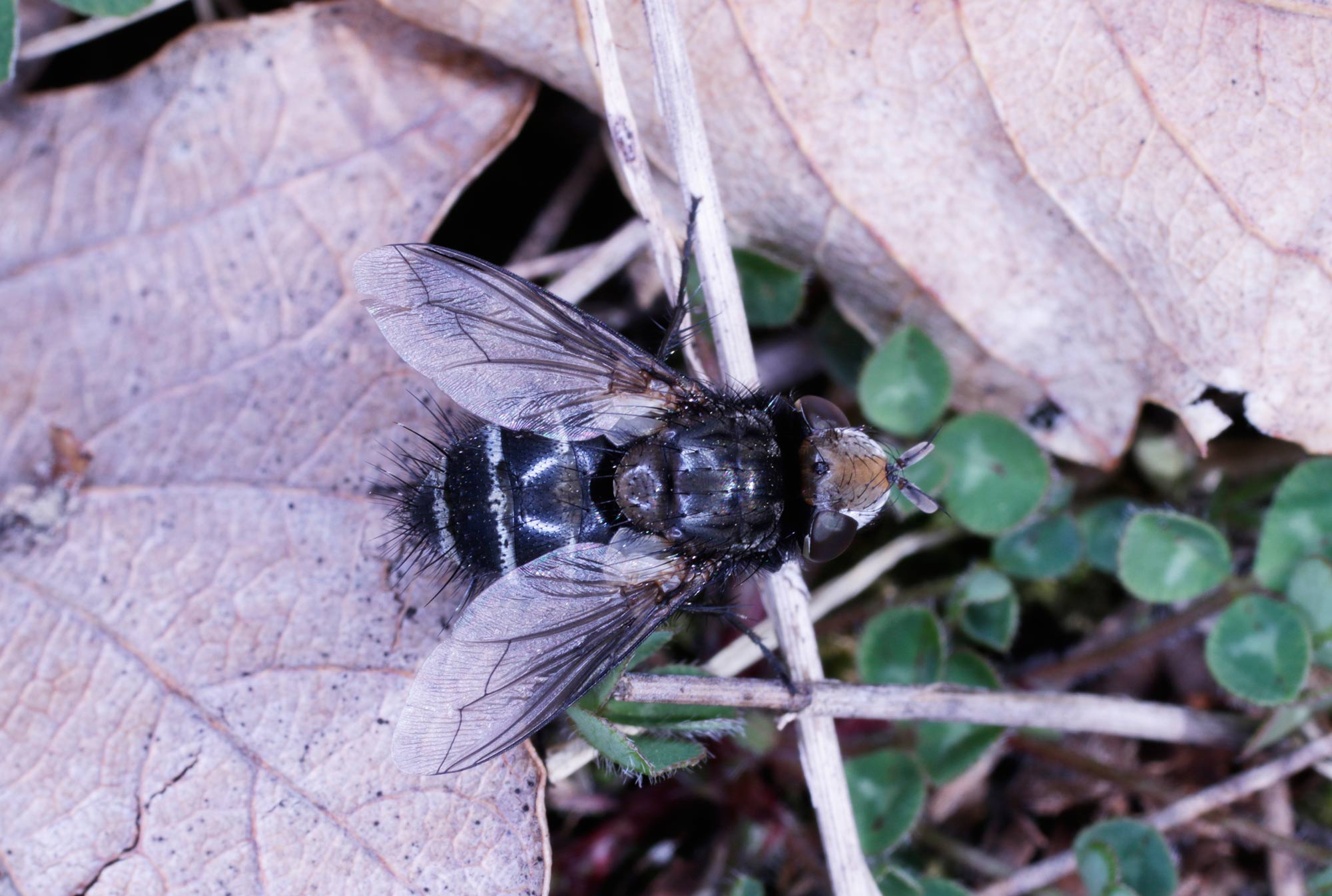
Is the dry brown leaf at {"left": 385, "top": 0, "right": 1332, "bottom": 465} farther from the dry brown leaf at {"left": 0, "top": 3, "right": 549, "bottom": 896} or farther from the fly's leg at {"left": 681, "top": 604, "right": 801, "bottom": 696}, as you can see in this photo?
the fly's leg at {"left": 681, "top": 604, "right": 801, "bottom": 696}

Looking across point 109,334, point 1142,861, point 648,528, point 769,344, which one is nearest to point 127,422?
point 109,334

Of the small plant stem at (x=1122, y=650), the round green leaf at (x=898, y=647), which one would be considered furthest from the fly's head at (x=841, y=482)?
the small plant stem at (x=1122, y=650)

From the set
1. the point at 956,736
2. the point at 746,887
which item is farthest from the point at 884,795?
the point at 746,887

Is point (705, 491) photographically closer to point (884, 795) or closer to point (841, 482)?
point (841, 482)

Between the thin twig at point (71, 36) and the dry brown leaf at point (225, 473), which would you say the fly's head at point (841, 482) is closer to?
the dry brown leaf at point (225, 473)

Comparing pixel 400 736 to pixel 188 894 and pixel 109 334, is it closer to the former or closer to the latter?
pixel 188 894

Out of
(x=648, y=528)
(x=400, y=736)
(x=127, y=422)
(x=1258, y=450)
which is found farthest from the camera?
(x=1258, y=450)
